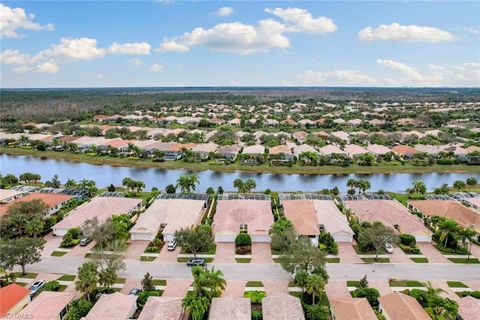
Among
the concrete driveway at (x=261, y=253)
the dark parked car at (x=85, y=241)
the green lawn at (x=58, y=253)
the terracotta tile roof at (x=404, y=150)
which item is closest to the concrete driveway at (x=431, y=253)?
the concrete driveway at (x=261, y=253)

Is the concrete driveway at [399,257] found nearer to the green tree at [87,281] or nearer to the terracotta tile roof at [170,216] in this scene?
the terracotta tile roof at [170,216]

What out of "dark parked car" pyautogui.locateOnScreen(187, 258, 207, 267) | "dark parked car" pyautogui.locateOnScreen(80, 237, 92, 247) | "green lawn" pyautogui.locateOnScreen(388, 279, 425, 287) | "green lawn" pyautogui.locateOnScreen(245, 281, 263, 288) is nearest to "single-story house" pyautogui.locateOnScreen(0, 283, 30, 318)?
"dark parked car" pyautogui.locateOnScreen(80, 237, 92, 247)

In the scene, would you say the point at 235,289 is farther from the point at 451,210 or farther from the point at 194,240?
the point at 451,210

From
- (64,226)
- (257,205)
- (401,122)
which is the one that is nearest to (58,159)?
(64,226)

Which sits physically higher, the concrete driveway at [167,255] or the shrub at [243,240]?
the shrub at [243,240]

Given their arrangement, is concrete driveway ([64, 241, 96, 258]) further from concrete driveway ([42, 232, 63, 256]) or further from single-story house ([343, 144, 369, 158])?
single-story house ([343, 144, 369, 158])

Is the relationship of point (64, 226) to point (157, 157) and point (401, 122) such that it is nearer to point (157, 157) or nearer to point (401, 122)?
point (157, 157)
